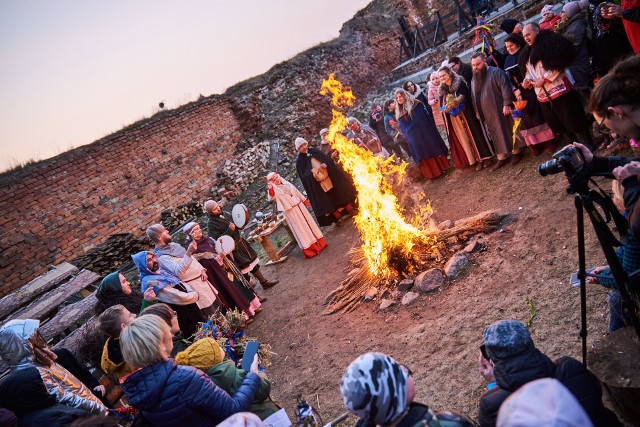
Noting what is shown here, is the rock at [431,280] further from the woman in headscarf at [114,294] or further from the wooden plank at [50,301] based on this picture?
the wooden plank at [50,301]

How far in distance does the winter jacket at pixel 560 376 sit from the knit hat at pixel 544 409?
84cm

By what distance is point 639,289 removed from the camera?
230cm

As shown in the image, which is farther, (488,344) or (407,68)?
(407,68)

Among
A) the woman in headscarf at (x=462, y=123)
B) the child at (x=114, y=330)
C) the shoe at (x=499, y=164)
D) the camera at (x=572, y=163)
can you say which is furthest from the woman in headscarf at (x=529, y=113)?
the child at (x=114, y=330)

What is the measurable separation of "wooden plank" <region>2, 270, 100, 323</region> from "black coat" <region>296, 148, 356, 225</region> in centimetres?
506

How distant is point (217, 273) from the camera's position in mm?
7309

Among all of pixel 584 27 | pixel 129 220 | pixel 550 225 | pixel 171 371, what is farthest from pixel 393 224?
pixel 129 220

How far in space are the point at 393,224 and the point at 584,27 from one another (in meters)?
4.04

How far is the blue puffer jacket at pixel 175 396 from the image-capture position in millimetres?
2422

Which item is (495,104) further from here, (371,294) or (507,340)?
(507,340)

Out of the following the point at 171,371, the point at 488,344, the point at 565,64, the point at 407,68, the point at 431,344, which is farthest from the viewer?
the point at 407,68

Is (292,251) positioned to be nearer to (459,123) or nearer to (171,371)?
(459,123)

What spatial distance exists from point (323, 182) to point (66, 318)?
233 inches

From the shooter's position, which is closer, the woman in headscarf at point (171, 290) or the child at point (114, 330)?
the child at point (114, 330)
